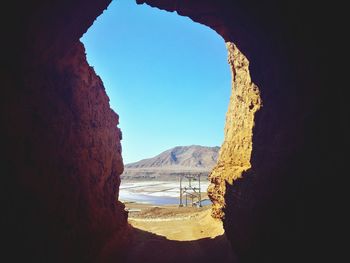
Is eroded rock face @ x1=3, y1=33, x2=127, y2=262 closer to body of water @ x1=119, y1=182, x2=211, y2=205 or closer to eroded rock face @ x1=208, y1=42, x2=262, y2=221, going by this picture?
eroded rock face @ x1=208, y1=42, x2=262, y2=221

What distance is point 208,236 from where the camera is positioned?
71.3 ft

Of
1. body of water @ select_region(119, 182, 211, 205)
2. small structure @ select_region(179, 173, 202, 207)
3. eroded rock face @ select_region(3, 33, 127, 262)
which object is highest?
eroded rock face @ select_region(3, 33, 127, 262)

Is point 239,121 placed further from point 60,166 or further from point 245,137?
point 60,166

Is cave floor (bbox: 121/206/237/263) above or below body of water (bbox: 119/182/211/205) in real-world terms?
above

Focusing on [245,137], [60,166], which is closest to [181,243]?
[245,137]

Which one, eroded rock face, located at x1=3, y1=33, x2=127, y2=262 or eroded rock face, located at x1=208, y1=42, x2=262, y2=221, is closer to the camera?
eroded rock face, located at x1=3, y1=33, x2=127, y2=262

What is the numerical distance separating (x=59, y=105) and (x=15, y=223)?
20.3 ft

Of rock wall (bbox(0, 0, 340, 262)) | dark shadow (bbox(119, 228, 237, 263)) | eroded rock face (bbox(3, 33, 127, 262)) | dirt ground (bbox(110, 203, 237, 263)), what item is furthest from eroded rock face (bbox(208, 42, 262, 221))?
eroded rock face (bbox(3, 33, 127, 262))

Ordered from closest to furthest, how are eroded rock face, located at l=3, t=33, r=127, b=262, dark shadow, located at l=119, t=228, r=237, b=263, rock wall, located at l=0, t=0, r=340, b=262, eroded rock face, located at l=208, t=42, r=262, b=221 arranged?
rock wall, located at l=0, t=0, r=340, b=262 < eroded rock face, located at l=3, t=33, r=127, b=262 < eroded rock face, located at l=208, t=42, r=262, b=221 < dark shadow, located at l=119, t=228, r=237, b=263

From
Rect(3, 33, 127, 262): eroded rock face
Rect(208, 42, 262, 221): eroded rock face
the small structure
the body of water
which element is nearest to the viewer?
Rect(3, 33, 127, 262): eroded rock face

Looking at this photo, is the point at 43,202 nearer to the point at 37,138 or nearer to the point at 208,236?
the point at 37,138

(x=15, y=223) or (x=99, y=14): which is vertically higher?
(x=99, y=14)

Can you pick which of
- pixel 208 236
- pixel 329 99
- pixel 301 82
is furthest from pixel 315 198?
pixel 208 236

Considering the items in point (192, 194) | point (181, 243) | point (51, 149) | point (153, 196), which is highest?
point (51, 149)
